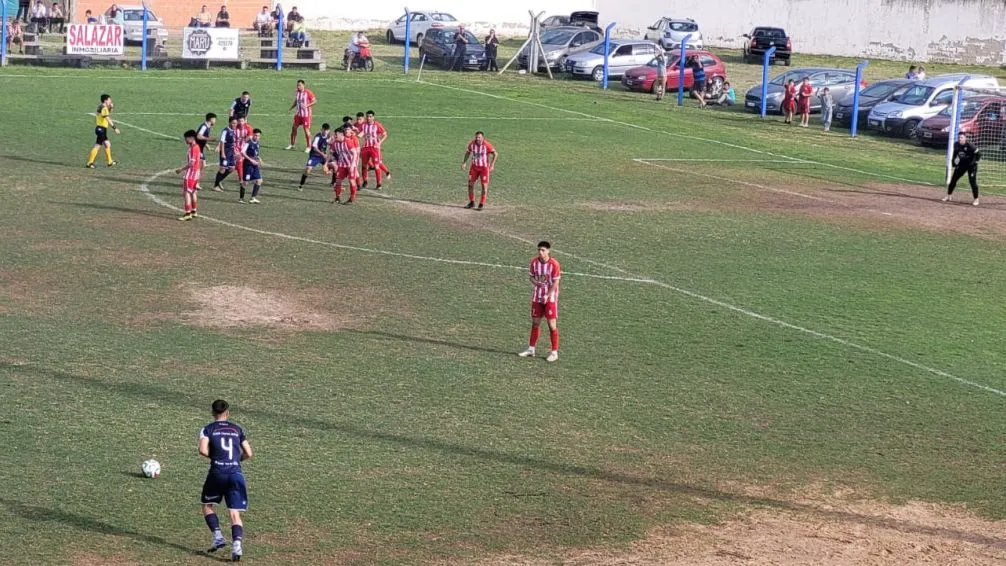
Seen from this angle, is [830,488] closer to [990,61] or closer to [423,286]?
[423,286]

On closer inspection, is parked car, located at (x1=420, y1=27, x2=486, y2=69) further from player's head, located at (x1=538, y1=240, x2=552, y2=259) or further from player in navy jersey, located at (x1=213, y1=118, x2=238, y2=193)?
player's head, located at (x1=538, y1=240, x2=552, y2=259)

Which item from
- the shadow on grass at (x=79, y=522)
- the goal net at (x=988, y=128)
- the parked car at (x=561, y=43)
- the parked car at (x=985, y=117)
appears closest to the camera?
the shadow on grass at (x=79, y=522)

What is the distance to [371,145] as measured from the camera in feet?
104

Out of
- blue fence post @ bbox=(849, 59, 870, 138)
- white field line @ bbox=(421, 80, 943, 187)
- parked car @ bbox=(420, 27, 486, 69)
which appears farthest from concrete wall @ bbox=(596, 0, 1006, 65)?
white field line @ bbox=(421, 80, 943, 187)

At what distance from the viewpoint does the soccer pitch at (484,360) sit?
45.3ft

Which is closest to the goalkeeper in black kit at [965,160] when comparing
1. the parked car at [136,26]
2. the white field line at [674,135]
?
the white field line at [674,135]

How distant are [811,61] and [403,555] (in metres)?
62.2

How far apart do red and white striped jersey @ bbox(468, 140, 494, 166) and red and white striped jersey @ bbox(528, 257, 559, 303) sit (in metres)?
10.5

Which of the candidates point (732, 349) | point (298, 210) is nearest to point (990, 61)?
point (298, 210)

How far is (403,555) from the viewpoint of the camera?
1273 cm

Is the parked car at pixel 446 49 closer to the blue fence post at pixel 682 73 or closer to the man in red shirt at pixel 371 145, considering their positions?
the blue fence post at pixel 682 73

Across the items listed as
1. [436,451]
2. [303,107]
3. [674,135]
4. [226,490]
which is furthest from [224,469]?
[674,135]

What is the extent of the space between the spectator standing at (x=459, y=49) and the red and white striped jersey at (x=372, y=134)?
28.9 metres

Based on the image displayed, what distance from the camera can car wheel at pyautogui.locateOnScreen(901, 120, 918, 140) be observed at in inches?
1826
